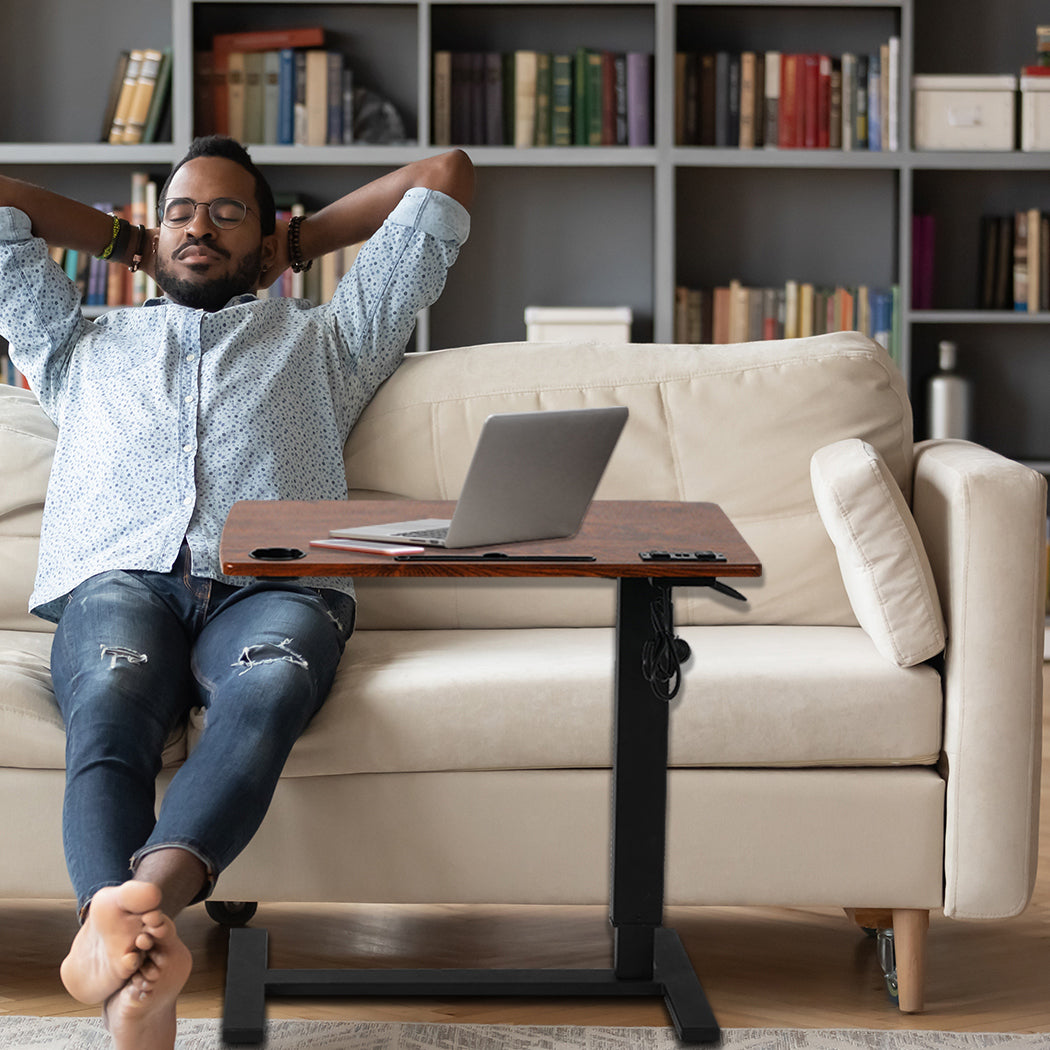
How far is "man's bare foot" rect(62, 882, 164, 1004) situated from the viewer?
1.18 m

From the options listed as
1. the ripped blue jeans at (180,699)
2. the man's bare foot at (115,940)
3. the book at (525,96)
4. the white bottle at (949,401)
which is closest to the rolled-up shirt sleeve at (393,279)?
the ripped blue jeans at (180,699)

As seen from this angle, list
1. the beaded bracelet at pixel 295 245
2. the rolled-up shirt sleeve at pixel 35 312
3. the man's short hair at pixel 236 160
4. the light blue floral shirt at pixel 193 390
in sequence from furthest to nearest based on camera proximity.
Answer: the beaded bracelet at pixel 295 245 → the man's short hair at pixel 236 160 → the rolled-up shirt sleeve at pixel 35 312 → the light blue floral shirt at pixel 193 390

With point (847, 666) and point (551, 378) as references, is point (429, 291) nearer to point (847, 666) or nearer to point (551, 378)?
point (551, 378)

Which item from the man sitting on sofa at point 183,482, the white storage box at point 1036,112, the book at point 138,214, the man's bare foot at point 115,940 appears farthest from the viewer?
the book at point 138,214

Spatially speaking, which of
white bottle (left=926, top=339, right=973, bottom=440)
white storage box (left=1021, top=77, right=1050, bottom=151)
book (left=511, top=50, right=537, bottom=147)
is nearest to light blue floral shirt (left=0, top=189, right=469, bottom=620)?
book (left=511, top=50, right=537, bottom=147)

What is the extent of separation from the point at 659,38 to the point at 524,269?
783mm

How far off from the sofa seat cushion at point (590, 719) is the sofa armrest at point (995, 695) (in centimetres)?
5

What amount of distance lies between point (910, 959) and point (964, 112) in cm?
290

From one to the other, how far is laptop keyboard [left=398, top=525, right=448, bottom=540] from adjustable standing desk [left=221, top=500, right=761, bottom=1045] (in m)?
0.06

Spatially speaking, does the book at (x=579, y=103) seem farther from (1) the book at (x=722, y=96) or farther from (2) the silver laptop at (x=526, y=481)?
(2) the silver laptop at (x=526, y=481)

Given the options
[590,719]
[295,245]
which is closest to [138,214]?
[295,245]

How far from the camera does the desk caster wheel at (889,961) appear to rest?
165cm

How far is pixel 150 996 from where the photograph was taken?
3.90ft

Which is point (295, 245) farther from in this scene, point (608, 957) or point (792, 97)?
point (792, 97)
